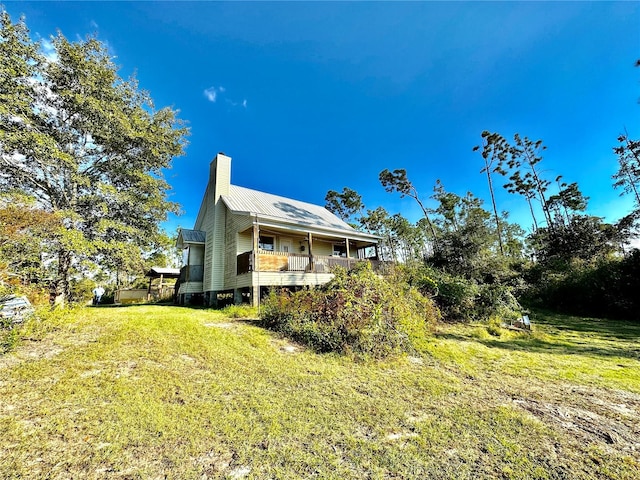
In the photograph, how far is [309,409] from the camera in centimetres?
318

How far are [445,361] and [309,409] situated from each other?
3.52 metres

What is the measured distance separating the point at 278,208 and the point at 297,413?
567 inches

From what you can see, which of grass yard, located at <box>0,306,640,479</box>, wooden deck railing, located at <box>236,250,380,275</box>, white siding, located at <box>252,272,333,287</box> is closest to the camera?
grass yard, located at <box>0,306,640,479</box>

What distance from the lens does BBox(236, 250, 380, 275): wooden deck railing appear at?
11.9 m

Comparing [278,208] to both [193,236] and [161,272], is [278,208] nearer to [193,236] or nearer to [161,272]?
[193,236]

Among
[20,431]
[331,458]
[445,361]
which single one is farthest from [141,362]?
[445,361]

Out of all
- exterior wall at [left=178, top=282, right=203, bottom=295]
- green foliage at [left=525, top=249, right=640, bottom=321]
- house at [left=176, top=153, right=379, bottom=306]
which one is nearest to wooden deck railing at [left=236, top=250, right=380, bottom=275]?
house at [left=176, top=153, right=379, bottom=306]

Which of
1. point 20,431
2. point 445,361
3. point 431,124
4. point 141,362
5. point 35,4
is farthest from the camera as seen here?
point 431,124

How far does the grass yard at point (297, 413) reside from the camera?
7.31 ft

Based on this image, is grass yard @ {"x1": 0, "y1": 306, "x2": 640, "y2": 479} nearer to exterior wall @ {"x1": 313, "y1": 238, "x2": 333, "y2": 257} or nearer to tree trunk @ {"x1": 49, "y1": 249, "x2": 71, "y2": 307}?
tree trunk @ {"x1": 49, "y1": 249, "x2": 71, "y2": 307}

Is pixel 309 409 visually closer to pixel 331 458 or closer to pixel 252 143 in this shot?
pixel 331 458

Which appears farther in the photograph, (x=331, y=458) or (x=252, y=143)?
(x=252, y=143)

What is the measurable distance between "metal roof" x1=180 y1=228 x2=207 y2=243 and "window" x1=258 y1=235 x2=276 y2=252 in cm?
365

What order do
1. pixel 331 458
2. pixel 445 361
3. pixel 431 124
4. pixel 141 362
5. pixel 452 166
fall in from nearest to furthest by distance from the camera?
pixel 331 458 < pixel 141 362 < pixel 445 361 < pixel 431 124 < pixel 452 166
